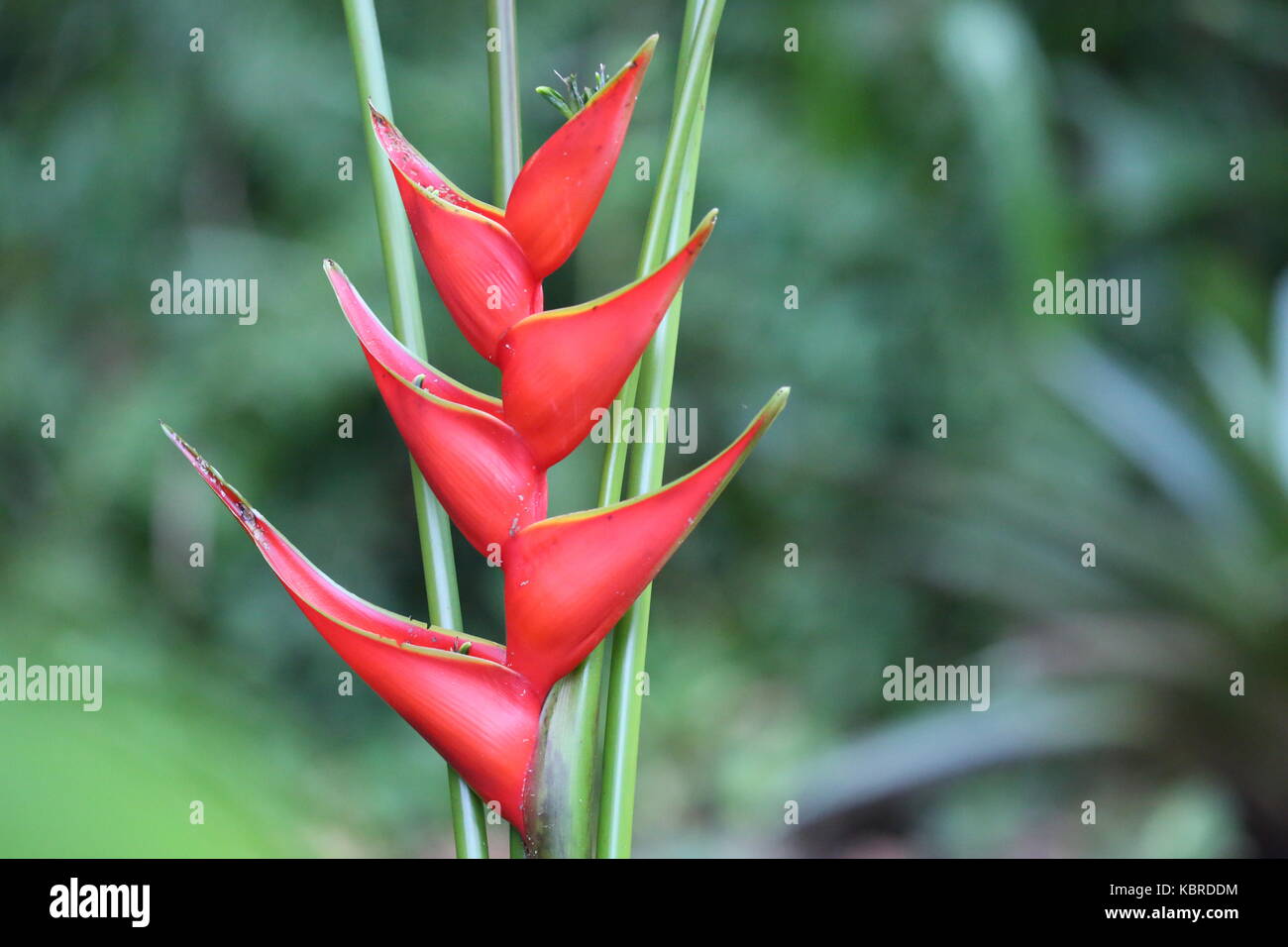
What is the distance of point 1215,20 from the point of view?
1.20 meters

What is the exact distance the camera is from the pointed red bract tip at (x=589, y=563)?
0.64 feet

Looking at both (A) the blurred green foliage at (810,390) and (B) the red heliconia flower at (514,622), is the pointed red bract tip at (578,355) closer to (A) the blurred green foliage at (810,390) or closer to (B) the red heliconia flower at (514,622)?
(B) the red heliconia flower at (514,622)

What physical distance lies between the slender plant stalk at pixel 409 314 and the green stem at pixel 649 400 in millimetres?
27

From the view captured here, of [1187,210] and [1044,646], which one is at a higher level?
[1187,210]

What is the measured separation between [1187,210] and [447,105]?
0.81 m

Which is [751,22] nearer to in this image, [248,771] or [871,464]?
[871,464]

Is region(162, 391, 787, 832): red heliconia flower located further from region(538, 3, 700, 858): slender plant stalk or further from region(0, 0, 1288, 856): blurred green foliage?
region(0, 0, 1288, 856): blurred green foliage

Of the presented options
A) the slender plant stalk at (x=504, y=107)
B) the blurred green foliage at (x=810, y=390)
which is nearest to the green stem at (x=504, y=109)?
the slender plant stalk at (x=504, y=107)

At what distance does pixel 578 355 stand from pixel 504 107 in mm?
63

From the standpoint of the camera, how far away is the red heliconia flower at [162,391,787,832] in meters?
0.20

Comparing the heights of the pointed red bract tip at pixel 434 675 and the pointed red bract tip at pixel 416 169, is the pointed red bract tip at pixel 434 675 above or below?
below

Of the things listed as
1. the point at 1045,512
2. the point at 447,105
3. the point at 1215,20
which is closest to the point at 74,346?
the point at 447,105

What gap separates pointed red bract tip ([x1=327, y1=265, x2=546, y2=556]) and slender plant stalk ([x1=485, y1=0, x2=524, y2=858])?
0.13 ft

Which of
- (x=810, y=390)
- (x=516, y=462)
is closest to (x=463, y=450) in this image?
(x=516, y=462)
